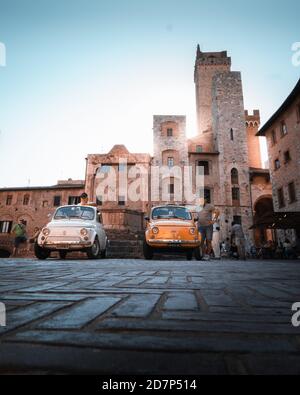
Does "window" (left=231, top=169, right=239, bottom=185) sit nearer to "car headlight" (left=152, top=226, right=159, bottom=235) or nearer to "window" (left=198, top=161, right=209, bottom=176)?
"window" (left=198, top=161, right=209, bottom=176)

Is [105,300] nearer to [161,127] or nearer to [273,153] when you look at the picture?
[273,153]

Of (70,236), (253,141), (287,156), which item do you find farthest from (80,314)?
(253,141)

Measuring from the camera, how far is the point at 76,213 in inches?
359

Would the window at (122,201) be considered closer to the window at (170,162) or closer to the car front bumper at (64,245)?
the window at (170,162)

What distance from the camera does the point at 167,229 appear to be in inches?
334

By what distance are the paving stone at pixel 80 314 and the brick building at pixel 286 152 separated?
1912cm

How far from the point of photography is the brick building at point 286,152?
792 inches

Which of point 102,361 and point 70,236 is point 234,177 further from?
point 102,361

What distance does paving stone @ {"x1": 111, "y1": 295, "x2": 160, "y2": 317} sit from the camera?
4.54 feet

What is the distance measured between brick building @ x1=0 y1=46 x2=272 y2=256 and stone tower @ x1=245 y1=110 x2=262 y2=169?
959 centimetres

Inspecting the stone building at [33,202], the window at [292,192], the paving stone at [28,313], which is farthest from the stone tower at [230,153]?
the paving stone at [28,313]

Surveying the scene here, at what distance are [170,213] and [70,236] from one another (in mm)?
3350

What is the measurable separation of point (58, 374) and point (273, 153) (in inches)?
1050
